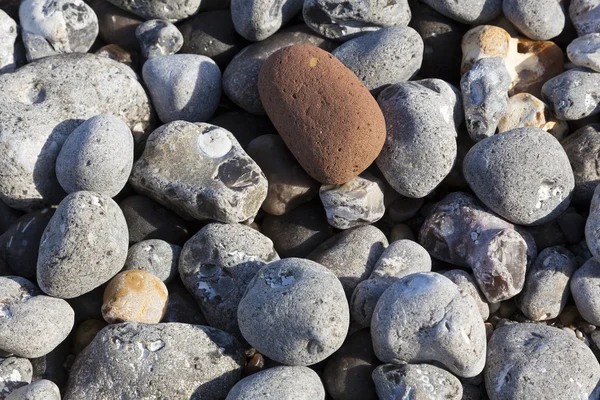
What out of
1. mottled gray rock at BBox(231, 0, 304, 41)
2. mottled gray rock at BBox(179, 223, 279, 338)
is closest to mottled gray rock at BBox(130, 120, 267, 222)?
mottled gray rock at BBox(179, 223, 279, 338)

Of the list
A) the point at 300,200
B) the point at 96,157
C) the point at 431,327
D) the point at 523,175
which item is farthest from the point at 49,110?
the point at 523,175

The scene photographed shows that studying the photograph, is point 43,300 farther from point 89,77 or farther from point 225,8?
point 225,8

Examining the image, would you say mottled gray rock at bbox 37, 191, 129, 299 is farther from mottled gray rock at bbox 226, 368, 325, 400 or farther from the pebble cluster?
mottled gray rock at bbox 226, 368, 325, 400

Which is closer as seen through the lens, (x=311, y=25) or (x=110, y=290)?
(x=110, y=290)

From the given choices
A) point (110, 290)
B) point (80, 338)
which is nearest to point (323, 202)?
point (110, 290)

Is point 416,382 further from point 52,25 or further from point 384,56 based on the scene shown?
point 52,25
